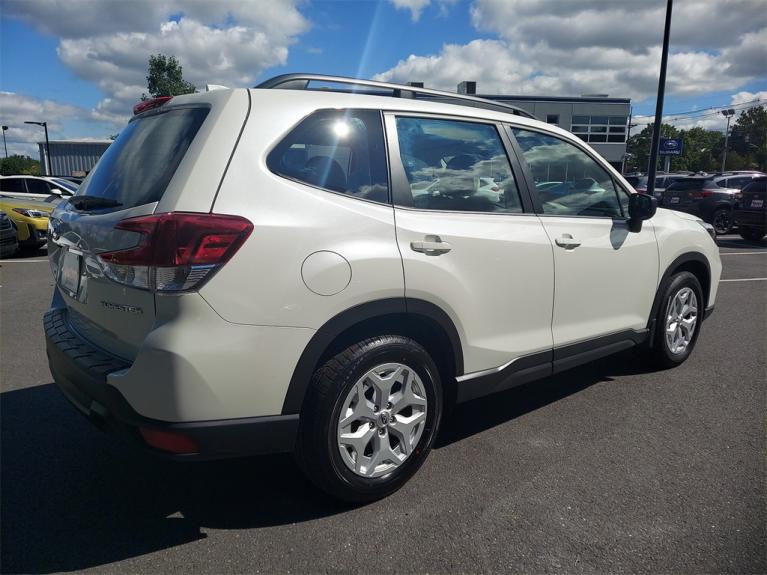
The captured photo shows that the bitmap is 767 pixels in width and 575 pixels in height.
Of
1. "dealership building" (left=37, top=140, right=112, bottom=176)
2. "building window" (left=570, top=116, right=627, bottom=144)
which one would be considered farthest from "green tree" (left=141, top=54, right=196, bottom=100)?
"building window" (left=570, top=116, right=627, bottom=144)

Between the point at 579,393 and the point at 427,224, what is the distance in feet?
7.06

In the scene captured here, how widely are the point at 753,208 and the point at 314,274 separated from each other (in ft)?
49.6

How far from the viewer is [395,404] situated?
2684 millimetres

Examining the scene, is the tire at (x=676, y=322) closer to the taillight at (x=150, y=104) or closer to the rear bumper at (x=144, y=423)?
the rear bumper at (x=144, y=423)

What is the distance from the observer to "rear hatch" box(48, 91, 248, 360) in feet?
7.00

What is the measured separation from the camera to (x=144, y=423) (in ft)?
7.18

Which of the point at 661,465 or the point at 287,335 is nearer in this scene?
the point at 287,335

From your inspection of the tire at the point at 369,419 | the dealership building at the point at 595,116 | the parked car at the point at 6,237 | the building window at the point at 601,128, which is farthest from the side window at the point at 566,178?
the building window at the point at 601,128

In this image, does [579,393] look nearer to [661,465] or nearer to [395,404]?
[661,465]

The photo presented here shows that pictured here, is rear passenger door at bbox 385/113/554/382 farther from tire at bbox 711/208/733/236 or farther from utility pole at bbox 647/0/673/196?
tire at bbox 711/208/733/236

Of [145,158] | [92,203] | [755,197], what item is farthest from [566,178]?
[755,197]

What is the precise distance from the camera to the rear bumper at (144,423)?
2.20m

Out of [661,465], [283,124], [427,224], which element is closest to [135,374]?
[283,124]

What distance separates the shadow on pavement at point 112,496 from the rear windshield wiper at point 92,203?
138cm
